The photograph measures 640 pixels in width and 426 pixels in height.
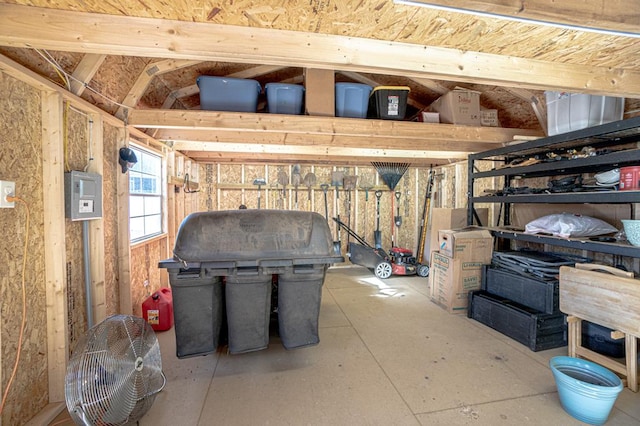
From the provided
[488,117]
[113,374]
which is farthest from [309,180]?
[113,374]

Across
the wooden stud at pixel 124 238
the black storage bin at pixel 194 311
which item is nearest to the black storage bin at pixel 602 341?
the black storage bin at pixel 194 311

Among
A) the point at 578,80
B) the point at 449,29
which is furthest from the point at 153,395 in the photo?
the point at 578,80

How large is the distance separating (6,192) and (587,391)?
11.8 ft

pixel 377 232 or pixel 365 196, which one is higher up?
pixel 365 196

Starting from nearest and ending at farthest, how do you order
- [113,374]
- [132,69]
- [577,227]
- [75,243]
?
[113,374], [75,243], [132,69], [577,227]

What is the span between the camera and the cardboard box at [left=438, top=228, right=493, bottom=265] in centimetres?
332

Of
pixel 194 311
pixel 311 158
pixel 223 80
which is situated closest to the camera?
pixel 194 311

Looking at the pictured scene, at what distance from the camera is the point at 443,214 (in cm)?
433

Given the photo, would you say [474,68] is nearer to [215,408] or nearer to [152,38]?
[152,38]

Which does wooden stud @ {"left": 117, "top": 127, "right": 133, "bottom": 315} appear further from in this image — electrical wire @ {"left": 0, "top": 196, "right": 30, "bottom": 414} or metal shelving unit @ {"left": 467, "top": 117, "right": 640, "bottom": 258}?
metal shelving unit @ {"left": 467, "top": 117, "right": 640, "bottom": 258}

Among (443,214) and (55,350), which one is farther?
(443,214)

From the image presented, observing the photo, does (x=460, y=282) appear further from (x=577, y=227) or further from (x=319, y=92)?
(x=319, y=92)

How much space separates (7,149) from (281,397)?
231 centimetres

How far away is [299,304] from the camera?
2125 mm
